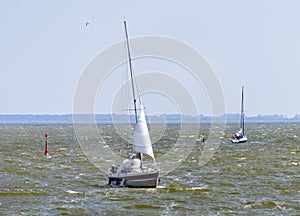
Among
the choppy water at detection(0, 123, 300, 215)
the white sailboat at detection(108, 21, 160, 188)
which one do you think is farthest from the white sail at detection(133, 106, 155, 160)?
the choppy water at detection(0, 123, 300, 215)

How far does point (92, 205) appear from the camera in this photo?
3969cm

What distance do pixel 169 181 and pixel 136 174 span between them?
18.9ft

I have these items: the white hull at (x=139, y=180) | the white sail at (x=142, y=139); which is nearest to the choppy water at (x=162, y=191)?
the white hull at (x=139, y=180)

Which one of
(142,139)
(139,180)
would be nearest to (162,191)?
(139,180)

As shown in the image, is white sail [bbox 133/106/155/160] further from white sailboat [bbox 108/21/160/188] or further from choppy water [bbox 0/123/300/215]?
choppy water [bbox 0/123/300/215]

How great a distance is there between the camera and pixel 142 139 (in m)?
49.1

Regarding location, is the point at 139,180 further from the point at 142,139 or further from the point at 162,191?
the point at 142,139

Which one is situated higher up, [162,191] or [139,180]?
[139,180]

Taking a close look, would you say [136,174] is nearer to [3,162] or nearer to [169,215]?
[169,215]

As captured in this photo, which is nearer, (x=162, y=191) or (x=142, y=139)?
(x=162, y=191)

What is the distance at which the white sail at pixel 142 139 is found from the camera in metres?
48.7

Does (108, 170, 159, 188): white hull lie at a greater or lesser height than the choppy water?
greater

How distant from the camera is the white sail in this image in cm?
4866

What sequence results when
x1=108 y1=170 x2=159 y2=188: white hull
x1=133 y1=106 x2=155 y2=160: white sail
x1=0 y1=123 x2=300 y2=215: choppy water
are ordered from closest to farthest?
1. x1=0 y1=123 x2=300 y2=215: choppy water
2. x1=108 y1=170 x2=159 y2=188: white hull
3. x1=133 y1=106 x2=155 y2=160: white sail
